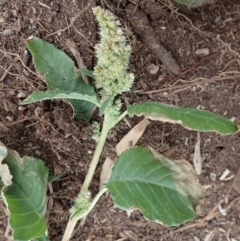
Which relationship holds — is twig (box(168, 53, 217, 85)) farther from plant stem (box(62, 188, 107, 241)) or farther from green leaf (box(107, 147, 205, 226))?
plant stem (box(62, 188, 107, 241))

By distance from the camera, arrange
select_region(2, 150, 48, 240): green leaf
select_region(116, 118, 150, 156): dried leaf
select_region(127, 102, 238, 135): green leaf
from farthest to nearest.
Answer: select_region(116, 118, 150, 156): dried leaf
select_region(2, 150, 48, 240): green leaf
select_region(127, 102, 238, 135): green leaf

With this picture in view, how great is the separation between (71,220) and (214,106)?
0.52 m

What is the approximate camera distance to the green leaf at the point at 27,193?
128 cm

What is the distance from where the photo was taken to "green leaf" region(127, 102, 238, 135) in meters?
1.17

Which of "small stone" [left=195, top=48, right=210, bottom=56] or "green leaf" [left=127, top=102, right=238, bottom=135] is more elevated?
"green leaf" [left=127, top=102, right=238, bottom=135]

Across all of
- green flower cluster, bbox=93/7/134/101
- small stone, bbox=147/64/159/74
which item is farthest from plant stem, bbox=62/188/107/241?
small stone, bbox=147/64/159/74

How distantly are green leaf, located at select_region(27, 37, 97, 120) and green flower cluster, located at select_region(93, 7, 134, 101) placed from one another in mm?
95

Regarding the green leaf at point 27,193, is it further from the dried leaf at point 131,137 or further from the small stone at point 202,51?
the small stone at point 202,51

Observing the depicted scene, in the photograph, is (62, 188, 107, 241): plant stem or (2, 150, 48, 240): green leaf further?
(62, 188, 107, 241): plant stem

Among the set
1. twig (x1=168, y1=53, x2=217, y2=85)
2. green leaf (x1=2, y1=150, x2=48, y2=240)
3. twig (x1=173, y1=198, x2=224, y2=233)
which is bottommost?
twig (x1=173, y1=198, x2=224, y2=233)

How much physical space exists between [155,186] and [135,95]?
0.28 meters

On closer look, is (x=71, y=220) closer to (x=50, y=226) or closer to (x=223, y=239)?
(x=50, y=226)

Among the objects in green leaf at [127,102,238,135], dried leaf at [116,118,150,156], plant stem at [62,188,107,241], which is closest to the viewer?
green leaf at [127,102,238,135]

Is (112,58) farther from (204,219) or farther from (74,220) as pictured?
(204,219)
